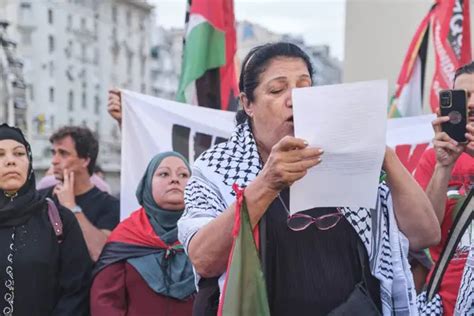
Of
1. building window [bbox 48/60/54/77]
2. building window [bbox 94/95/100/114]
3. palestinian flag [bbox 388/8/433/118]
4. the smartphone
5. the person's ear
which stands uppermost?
building window [bbox 48/60/54/77]

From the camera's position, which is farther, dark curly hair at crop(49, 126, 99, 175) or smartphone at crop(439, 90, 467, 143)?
dark curly hair at crop(49, 126, 99, 175)

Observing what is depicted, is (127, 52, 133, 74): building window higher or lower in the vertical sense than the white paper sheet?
higher

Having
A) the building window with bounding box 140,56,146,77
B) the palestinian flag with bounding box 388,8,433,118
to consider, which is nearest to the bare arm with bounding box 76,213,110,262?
the palestinian flag with bounding box 388,8,433,118

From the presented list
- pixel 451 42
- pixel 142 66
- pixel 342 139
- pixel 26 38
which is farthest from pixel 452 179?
pixel 142 66

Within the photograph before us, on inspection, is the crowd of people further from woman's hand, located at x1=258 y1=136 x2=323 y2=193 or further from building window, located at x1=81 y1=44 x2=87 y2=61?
building window, located at x1=81 y1=44 x2=87 y2=61

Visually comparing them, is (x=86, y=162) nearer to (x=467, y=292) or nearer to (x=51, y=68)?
(x=467, y=292)

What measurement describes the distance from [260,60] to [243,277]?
656 mm

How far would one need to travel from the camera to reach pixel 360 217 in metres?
2.27

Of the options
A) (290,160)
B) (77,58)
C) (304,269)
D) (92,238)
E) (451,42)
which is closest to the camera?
(290,160)

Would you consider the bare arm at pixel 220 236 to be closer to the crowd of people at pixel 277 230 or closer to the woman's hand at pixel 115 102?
the crowd of people at pixel 277 230

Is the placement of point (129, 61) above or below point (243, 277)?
above

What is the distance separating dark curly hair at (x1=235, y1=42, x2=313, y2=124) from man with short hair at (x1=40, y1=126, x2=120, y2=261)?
77.9 inches

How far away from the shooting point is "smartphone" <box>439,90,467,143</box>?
2752 mm

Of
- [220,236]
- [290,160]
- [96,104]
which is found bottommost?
[220,236]
